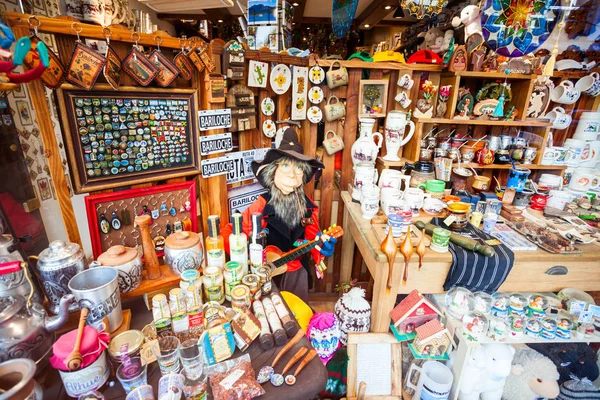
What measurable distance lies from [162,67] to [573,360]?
9.28 feet

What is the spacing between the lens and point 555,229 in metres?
1.72

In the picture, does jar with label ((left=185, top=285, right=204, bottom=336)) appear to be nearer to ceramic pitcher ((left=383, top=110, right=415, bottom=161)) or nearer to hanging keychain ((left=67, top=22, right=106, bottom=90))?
hanging keychain ((left=67, top=22, right=106, bottom=90))

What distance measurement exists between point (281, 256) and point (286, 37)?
1.83m

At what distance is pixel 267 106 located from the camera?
6.82 feet

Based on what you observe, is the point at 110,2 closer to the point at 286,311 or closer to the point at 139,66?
the point at 139,66

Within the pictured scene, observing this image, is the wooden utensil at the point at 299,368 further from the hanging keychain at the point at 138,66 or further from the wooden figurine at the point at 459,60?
the wooden figurine at the point at 459,60

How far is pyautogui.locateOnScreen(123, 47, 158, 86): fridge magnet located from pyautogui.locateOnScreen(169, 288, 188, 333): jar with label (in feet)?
3.18

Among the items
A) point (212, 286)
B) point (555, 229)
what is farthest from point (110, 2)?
point (555, 229)

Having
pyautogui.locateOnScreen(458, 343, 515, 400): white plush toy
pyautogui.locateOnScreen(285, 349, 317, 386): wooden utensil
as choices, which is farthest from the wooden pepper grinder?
pyautogui.locateOnScreen(458, 343, 515, 400): white plush toy

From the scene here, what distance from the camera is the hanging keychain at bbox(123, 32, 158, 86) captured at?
1.30m

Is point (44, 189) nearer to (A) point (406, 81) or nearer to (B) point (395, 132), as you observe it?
(B) point (395, 132)

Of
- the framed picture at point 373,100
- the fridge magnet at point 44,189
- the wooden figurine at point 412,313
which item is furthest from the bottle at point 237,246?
the framed picture at point 373,100

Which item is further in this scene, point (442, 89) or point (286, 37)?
point (286, 37)

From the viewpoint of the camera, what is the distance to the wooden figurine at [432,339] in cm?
155
